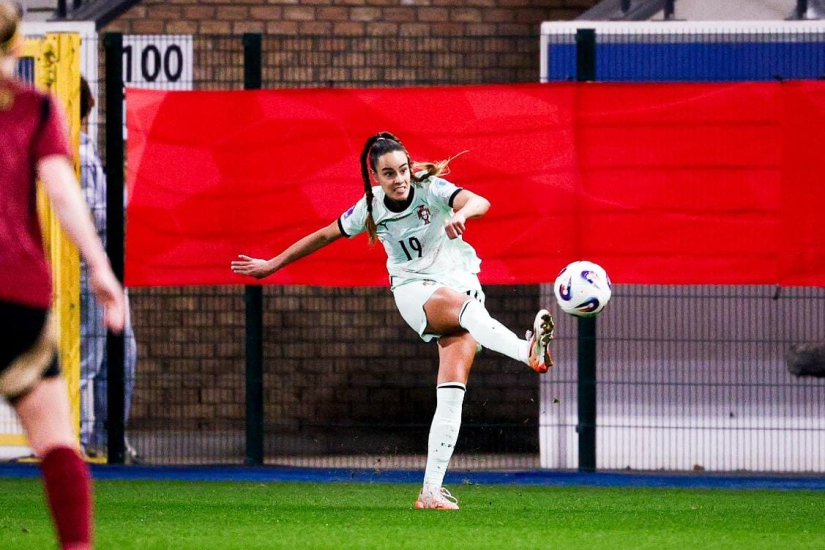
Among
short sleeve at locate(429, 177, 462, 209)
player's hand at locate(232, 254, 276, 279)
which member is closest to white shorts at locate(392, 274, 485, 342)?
short sleeve at locate(429, 177, 462, 209)

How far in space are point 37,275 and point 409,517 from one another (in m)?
3.05

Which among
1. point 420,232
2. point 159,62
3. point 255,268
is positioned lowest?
point 255,268

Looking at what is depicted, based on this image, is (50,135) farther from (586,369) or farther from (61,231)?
(586,369)

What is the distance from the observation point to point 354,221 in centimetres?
687

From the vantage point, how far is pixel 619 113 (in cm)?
860

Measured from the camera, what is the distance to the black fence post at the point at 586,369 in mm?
8820

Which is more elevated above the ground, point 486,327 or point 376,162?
point 376,162

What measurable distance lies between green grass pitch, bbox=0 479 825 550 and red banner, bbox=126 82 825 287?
4.49 ft

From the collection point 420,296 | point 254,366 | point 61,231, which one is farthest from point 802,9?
point 61,231

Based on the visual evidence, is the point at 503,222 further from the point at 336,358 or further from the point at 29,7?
the point at 29,7

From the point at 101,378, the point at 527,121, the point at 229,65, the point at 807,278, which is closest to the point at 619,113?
the point at 527,121

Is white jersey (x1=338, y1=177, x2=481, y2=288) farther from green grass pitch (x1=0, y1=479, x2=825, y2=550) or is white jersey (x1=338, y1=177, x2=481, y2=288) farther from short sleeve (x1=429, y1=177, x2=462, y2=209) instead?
green grass pitch (x1=0, y1=479, x2=825, y2=550)

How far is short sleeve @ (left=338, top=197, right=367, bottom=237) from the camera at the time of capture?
6.84 metres

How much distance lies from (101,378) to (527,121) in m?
3.24
